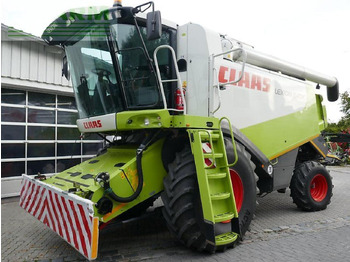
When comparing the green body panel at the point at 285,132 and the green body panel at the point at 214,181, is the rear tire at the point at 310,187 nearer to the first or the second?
the green body panel at the point at 285,132

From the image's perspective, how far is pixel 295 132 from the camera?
5.76 metres

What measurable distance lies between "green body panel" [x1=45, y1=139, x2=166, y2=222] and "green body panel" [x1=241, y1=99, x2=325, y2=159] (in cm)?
168

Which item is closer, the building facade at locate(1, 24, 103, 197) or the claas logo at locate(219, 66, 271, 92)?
the claas logo at locate(219, 66, 271, 92)

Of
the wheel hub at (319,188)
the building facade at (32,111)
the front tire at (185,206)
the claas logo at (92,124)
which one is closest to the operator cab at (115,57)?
the claas logo at (92,124)

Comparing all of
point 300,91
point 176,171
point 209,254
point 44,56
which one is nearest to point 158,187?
point 176,171

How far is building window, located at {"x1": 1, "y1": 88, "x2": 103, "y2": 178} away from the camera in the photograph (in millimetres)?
6871

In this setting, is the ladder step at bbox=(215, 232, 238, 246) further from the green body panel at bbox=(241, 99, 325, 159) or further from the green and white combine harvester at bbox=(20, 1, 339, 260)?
the green body panel at bbox=(241, 99, 325, 159)

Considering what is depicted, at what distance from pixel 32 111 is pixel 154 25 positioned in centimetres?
505

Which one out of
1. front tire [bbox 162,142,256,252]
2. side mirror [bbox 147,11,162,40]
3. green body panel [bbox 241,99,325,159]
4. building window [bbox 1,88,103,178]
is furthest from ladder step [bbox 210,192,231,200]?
building window [bbox 1,88,103,178]

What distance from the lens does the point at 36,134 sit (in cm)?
735

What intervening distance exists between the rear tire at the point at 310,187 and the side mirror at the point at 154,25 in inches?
152

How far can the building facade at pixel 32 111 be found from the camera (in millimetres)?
6738

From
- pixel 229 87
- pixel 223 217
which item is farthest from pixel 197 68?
pixel 223 217

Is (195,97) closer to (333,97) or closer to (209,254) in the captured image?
(209,254)
